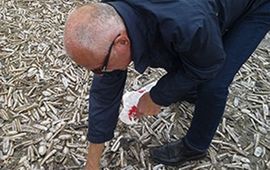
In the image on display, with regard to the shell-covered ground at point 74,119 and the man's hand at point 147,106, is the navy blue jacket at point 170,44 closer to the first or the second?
the man's hand at point 147,106

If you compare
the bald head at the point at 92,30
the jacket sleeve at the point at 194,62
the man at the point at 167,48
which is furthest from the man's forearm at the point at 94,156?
the bald head at the point at 92,30

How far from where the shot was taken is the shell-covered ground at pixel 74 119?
6.81ft

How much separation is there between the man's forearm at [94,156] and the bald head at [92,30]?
0.58 m

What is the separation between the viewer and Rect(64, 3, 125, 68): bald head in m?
1.29

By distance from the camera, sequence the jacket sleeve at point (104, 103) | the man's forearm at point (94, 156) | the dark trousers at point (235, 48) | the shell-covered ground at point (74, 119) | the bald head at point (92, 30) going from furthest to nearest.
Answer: the shell-covered ground at point (74, 119)
the man's forearm at point (94, 156)
the dark trousers at point (235, 48)
the jacket sleeve at point (104, 103)
the bald head at point (92, 30)

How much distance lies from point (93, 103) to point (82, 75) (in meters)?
0.78

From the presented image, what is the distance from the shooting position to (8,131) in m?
2.15

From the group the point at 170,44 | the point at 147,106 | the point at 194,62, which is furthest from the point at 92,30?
the point at 147,106

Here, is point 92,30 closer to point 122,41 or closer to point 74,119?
point 122,41

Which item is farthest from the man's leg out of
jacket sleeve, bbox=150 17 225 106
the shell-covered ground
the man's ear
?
the man's ear

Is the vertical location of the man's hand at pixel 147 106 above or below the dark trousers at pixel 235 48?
below

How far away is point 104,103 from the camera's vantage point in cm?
168

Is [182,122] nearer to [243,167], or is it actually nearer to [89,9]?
[243,167]

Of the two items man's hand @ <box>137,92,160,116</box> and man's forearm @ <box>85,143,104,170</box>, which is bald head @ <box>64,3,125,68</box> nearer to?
man's hand @ <box>137,92,160,116</box>
